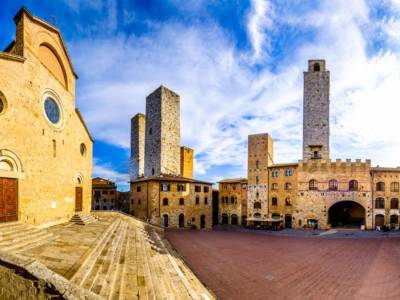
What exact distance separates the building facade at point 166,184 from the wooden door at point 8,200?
18.9 meters

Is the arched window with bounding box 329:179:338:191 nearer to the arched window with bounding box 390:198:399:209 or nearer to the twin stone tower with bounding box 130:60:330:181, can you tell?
the twin stone tower with bounding box 130:60:330:181

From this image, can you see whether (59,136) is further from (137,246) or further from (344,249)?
(344,249)

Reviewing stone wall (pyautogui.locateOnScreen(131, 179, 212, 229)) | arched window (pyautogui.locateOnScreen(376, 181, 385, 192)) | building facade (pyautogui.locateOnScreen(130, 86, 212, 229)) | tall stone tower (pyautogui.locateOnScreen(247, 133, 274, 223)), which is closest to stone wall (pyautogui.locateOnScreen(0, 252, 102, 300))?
building facade (pyautogui.locateOnScreen(130, 86, 212, 229))

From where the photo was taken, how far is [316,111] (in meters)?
38.7

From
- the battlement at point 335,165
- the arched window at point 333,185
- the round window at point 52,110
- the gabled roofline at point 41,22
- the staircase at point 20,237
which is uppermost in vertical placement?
the gabled roofline at point 41,22

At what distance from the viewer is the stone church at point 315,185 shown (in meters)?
31.0

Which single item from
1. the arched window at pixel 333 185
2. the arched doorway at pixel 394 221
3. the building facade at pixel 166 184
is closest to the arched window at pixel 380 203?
the arched doorway at pixel 394 221

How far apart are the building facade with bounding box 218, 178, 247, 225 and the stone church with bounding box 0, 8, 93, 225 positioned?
27662 millimetres

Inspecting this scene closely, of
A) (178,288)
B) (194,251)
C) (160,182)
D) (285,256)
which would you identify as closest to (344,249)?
(285,256)

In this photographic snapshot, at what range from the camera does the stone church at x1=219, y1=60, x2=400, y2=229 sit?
102 feet

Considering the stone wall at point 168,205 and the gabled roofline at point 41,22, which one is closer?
the gabled roofline at point 41,22

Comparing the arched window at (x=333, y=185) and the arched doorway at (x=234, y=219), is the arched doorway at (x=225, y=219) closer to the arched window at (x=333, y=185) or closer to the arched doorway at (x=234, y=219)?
the arched doorway at (x=234, y=219)

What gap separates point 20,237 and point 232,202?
34.7 meters

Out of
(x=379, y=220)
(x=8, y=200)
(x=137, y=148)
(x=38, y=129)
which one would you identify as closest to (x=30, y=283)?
(x=8, y=200)
